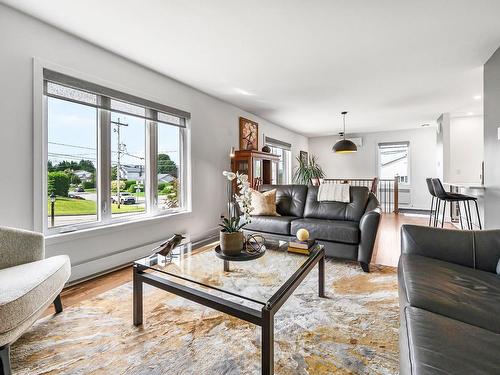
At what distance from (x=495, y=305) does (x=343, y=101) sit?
13.2ft

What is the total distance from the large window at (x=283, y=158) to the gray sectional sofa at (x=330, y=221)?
7.29ft

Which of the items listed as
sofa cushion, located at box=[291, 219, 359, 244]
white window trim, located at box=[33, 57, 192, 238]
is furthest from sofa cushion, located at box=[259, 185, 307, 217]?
white window trim, located at box=[33, 57, 192, 238]

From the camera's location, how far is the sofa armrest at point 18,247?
1693 mm

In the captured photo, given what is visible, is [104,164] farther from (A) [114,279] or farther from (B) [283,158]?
(B) [283,158]

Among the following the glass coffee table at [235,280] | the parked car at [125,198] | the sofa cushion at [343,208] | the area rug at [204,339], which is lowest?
the area rug at [204,339]

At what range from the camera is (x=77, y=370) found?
135 centimetres

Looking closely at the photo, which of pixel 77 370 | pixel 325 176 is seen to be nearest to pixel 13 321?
pixel 77 370

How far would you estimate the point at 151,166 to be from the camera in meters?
3.30

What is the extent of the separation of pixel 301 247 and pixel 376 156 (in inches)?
269

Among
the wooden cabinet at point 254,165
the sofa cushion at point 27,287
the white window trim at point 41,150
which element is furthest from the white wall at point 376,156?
the sofa cushion at point 27,287

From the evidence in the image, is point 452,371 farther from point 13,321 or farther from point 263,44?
point 263,44

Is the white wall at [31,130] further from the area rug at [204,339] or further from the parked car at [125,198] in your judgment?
the area rug at [204,339]

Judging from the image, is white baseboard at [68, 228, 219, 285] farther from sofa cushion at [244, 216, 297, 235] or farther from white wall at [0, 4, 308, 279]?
sofa cushion at [244, 216, 297, 235]

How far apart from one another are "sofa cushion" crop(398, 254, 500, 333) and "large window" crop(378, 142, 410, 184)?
672cm
